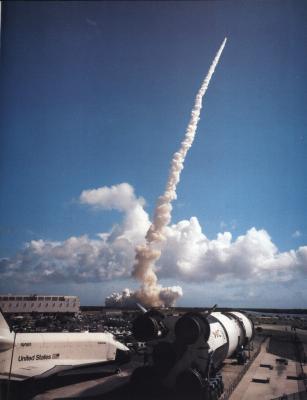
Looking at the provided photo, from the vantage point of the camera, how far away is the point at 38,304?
128 metres

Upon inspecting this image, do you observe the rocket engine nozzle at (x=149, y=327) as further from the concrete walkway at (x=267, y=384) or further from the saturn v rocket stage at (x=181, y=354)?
the concrete walkway at (x=267, y=384)

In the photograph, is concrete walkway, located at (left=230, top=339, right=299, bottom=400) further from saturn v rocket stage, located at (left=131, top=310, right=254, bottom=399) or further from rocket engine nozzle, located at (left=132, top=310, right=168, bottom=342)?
rocket engine nozzle, located at (left=132, top=310, right=168, bottom=342)

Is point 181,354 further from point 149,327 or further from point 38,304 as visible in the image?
point 38,304

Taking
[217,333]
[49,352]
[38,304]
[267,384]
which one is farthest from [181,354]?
[38,304]

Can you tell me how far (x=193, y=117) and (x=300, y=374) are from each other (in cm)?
4501

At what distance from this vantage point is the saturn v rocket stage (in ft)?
89.4

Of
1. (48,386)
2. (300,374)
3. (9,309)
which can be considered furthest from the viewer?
(9,309)

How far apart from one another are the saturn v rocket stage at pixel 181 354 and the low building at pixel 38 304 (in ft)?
349

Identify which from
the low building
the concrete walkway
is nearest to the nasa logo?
the concrete walkway

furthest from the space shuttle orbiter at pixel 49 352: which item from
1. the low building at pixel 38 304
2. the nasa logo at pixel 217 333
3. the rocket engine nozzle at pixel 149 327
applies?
the low building at pixel 38 304

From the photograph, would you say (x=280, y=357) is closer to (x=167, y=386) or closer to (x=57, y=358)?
(x=167, y=386)

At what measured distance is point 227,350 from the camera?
1399 inches

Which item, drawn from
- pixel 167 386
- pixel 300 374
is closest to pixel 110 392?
pixel 167 386

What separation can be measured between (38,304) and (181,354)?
114 m
